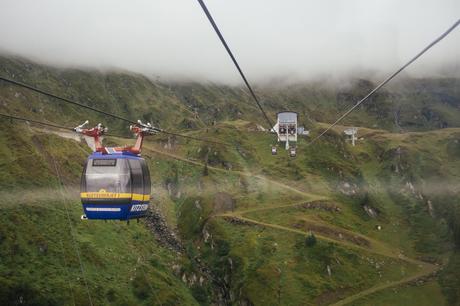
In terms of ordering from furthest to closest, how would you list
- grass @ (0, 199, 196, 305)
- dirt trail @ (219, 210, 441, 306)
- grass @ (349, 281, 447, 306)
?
dirt trail @ (219, 210, 441, 306), grass @ (349, 281, 447, 306), grass @ (0, 199, 196, 305)

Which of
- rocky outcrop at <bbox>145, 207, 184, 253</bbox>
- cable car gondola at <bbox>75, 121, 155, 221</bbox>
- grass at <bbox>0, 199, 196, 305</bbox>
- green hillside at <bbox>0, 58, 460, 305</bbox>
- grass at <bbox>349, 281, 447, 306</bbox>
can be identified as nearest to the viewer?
cable car gondola at <bbox>75, 121, 155, 221</bbox>

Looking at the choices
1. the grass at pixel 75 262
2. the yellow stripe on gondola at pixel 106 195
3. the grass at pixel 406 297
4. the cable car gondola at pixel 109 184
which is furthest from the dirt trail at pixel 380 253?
the yellow stripe on gondola at pixel 106 195

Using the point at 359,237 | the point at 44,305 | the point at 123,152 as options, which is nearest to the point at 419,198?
the point at 359,237

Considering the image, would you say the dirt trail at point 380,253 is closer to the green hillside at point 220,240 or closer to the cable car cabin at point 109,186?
the green hillside at point 220,240

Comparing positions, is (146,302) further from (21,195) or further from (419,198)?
(419,198)

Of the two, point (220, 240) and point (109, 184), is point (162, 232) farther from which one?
point (109, 184)

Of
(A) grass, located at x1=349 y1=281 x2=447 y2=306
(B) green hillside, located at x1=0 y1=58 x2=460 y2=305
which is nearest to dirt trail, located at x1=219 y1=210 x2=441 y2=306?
(B) green hillside, located at x1=0 y1=58 x2=460 y2=305

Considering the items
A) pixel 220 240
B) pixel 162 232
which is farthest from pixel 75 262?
pixel 220 240

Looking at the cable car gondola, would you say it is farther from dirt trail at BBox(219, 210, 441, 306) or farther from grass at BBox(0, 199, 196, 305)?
dirt trail at BBox(219, 210, 441, 306)
